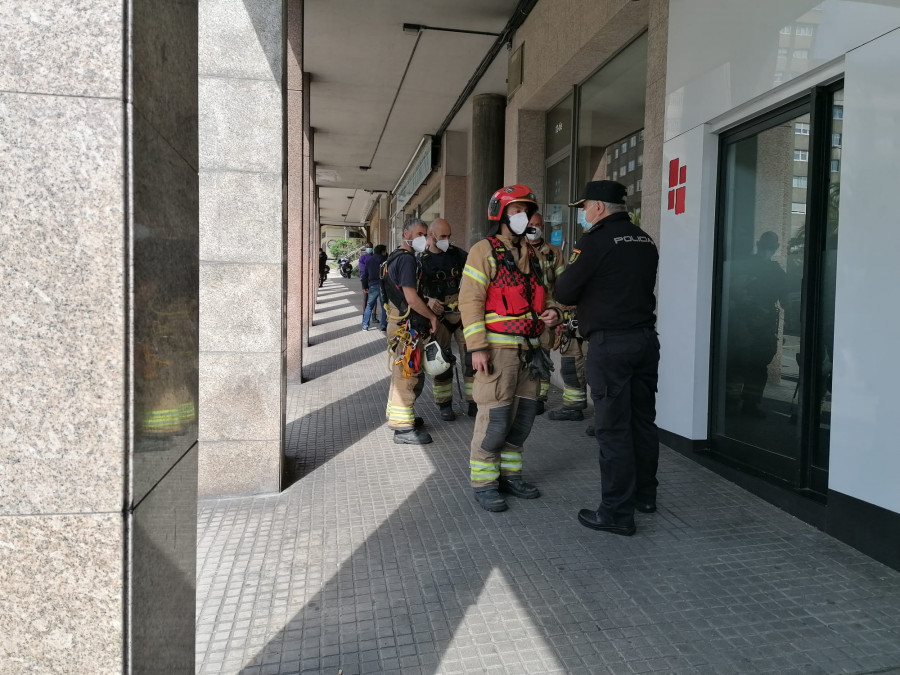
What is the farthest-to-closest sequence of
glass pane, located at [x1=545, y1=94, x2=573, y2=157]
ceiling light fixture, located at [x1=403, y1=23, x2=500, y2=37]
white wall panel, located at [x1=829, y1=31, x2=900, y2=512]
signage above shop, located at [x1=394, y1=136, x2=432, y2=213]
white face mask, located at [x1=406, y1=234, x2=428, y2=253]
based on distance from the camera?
1. signage above shop, located at [x1=394, y1=136, x2=432, y2=213]
2. ceiling light fixture, located at [x1=403, y1=23, x2=500, y2=37]
3. glass pane, located at [x1=545, y1=94, x2=573, y2=157]
4. white face mask, located at [x1=406, y1=234, x2=428, y2=253]
5. white wall panel, located at [x1=829, y1=31, x2=900, y2=512]

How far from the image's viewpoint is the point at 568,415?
269 inches

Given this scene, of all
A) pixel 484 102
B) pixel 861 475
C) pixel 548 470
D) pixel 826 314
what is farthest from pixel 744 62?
pixel 484 102

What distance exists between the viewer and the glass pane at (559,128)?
884 centimetres

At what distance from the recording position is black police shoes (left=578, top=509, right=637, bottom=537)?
3869 mm

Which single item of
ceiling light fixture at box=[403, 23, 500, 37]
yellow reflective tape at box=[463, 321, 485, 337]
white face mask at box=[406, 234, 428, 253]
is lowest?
yellow reflective tape at box=[463, 321, 485, 337]

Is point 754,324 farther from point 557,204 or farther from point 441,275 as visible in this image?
point 557,204

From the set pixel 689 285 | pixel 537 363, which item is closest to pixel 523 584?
pixel 537 363

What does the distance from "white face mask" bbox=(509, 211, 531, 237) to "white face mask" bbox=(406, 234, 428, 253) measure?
2.08 meters

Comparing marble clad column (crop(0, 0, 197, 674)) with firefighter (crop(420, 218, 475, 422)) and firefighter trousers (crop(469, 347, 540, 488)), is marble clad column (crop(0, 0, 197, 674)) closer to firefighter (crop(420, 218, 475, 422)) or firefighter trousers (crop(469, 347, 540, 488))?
firefighter trousers (crop(469, 347, 540, 488))

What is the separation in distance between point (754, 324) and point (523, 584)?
9.24ft

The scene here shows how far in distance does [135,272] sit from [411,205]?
65.7 ft

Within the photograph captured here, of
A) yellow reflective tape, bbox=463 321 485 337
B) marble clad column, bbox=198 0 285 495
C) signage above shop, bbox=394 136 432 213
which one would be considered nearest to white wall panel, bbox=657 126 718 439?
yellow reflective tape, bbox=463 321 485 337

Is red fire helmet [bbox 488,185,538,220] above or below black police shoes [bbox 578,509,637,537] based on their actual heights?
above

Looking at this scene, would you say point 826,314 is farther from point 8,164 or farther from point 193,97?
point 8,164
